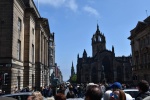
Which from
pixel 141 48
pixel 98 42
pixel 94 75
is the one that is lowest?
pixel 94 75

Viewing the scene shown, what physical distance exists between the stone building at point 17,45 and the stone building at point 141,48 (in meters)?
22.1

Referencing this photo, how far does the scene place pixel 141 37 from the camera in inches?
2367

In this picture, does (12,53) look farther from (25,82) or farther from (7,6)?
(25,82)

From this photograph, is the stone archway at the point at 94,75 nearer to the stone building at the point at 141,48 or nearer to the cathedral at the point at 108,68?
the cathedral at the point at 108,68

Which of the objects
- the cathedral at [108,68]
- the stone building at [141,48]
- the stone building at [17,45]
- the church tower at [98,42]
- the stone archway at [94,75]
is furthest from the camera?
the church tower at [98,42]

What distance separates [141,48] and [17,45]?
1379 inches

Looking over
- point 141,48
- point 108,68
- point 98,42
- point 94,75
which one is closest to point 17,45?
point 141,48

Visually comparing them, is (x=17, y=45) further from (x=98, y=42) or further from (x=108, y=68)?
(x=98, y=42)

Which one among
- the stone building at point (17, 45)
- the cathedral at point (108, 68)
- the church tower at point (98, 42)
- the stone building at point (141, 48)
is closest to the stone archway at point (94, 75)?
the cathedral at point (108, 68)

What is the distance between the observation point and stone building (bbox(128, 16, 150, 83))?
55781 millimetres

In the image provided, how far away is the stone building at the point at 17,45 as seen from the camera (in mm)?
27694

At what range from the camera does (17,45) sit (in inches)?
1262

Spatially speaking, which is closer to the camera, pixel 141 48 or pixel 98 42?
pixel 141 48

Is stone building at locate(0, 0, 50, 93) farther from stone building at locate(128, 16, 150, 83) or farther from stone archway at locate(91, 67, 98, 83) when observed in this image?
stone archway at locate(91, 67, 98, 83)
